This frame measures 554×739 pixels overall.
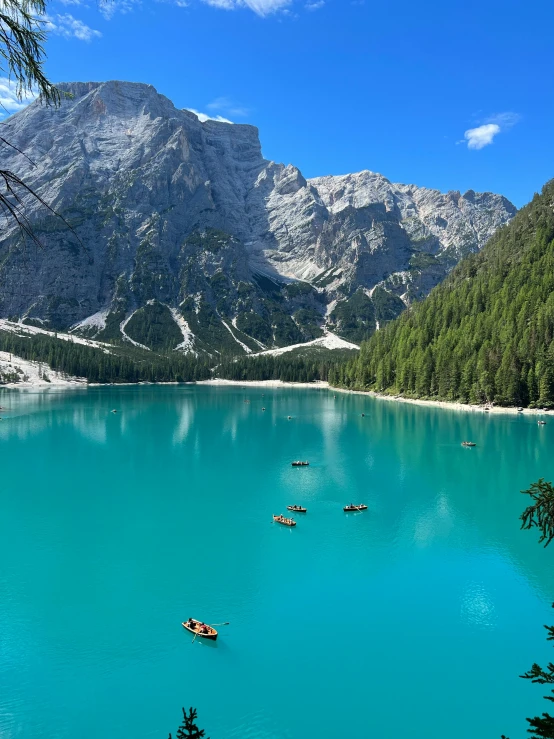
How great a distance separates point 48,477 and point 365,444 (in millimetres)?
61266

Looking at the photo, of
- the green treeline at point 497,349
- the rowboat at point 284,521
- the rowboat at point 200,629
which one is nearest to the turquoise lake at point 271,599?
the rowboat at point 200,629

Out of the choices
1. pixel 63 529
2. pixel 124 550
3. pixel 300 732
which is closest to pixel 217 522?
pixel 124 550

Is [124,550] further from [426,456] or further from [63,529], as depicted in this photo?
[426,456]

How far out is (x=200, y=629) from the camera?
110 ft

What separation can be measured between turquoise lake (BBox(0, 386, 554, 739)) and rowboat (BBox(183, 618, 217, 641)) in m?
0.52

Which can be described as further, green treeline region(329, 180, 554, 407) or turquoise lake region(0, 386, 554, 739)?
green treeline region(329, 180, 554, 407)

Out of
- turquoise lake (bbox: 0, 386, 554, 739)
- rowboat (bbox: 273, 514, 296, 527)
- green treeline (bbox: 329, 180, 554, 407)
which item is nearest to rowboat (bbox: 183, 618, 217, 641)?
turquoise lake (bbox: 0, 386, 554, 739)

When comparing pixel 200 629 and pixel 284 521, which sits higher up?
pixel 284 521

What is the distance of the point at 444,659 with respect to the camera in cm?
3161

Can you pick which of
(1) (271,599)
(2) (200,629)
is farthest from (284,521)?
(2) (200,629)

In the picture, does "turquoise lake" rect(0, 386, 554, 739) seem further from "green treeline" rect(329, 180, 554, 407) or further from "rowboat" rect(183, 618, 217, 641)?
"green treeline" rect(329, 180, 554, 407)

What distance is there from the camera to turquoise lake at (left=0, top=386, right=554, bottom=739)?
2736 cm

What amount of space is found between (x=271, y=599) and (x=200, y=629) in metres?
7.45

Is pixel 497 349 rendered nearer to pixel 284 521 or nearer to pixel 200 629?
pixel 284 521
